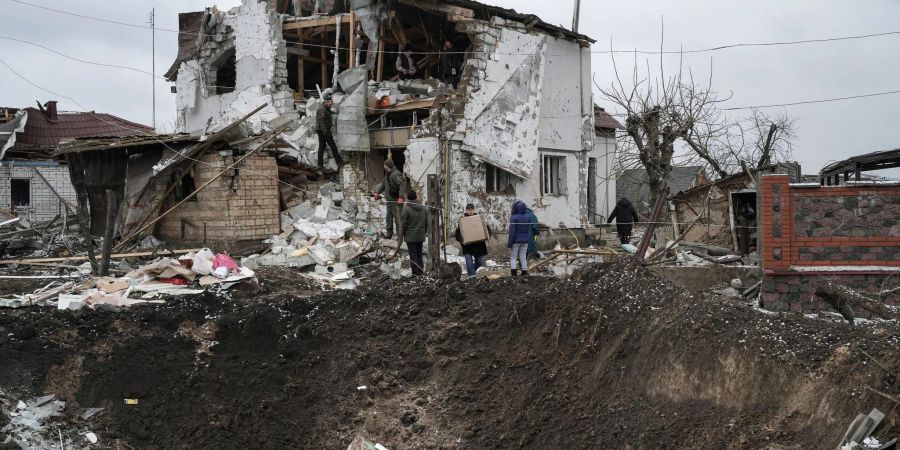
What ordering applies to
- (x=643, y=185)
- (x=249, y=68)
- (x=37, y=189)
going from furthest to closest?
(x=643, y=185) < (x=37, y=189) < (x=249, y=68)

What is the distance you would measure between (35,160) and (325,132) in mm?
12912

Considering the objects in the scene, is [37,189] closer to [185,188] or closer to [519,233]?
[185,188]

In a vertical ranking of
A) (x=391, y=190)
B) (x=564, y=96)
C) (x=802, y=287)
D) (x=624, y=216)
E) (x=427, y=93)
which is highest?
(x=564, y=96)

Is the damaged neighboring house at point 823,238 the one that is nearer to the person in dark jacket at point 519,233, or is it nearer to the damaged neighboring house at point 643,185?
the person in dark jacket at point 519,233

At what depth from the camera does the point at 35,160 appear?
25.8 meters

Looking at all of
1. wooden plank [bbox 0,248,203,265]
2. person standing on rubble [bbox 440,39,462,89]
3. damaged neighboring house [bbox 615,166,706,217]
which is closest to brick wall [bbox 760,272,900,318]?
wooden plank [bbox 0,248,203,265]

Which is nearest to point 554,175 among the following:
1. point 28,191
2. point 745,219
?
point 745,219

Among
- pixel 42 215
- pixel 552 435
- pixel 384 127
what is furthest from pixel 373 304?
pixel 42 215

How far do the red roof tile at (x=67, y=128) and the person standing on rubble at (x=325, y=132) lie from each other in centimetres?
972

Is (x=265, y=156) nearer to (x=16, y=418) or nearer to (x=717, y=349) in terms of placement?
(x=16, y=418)

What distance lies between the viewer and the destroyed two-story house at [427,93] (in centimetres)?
1806

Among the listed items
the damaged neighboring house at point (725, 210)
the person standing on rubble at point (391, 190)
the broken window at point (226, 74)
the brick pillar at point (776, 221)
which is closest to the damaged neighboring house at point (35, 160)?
the broken window at point (226, 74)

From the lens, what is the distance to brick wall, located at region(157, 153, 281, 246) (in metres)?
17.1

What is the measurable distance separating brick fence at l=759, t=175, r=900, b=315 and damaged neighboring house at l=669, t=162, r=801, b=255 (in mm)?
Result: 4436
